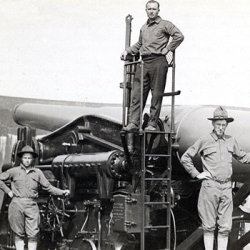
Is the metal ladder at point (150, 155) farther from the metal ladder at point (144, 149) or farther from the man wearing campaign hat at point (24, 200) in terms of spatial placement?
the man wearing campaign hat at point (24, 200)

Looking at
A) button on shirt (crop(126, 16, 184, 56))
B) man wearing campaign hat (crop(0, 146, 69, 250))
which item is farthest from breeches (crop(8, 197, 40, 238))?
button on shirt (crop(126, 16, 184, 56))

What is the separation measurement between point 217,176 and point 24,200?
251 centimetres

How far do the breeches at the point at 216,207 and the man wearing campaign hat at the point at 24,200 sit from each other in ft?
6.52

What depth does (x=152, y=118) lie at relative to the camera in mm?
6879

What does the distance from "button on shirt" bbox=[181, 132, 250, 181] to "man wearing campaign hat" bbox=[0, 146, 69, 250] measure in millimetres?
1896

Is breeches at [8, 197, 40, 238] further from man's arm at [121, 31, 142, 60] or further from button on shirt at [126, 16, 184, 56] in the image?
button on shirt at [126, 16, 184, 56]

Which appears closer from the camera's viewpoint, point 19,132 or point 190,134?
point 190,134

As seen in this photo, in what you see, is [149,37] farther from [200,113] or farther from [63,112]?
[63,112]

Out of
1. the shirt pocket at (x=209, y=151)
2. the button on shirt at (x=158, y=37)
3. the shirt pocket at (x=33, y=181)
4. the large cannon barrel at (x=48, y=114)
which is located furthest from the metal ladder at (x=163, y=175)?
the large cannon barrel at (x=48, y=114)

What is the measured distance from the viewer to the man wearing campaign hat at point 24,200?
7207 millimetres

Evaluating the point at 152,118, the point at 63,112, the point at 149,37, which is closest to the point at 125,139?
the point at 152,118

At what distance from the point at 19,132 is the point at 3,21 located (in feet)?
8.30

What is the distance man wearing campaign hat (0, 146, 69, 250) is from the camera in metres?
7.21

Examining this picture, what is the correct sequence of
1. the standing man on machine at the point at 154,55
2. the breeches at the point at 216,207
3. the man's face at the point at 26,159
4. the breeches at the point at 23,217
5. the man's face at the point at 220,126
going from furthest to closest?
the man's face at the point at 26,159, the breeches at the point at 23,217, the standing man on machine at the point at 154,55, the man's face at the point at 220,126, the breeches at the point at 216,207
